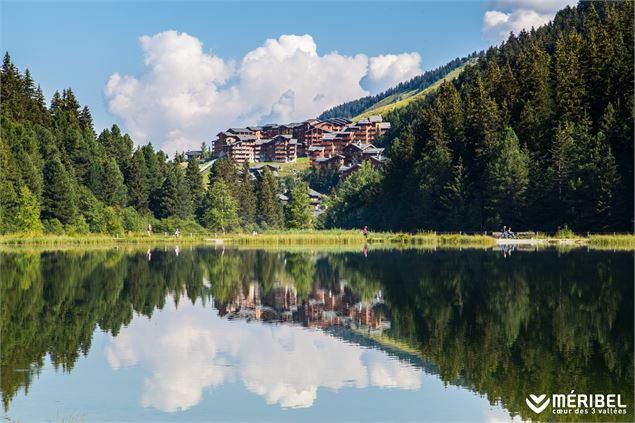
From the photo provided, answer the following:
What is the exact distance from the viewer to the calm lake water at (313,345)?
20.6 meters

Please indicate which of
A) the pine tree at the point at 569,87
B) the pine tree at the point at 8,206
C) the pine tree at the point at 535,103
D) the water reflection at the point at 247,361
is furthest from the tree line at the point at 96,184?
the water reflection at the point at 247,361

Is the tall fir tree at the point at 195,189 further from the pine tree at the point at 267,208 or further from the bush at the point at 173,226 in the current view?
the pine tree at the point at 267,208

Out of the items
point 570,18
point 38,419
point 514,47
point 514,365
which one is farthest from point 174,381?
point 570,18

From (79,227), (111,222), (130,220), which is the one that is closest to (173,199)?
(130,220)

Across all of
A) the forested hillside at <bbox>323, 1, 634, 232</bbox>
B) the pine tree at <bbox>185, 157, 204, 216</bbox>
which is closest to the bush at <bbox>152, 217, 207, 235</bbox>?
the pine tree at <bbox>185, 157, 204, 216</bbox>

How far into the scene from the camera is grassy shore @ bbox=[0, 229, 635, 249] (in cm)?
8981

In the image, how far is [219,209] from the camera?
150 meters

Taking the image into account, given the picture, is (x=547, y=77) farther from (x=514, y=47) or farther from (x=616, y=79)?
(x=514, y=47)

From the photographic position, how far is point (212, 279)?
54.3 m

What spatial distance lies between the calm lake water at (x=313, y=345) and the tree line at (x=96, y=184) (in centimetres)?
5810

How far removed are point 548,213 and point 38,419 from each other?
87.4 metres

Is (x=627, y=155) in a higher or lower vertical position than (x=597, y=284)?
higher

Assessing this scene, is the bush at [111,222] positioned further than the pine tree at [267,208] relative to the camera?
No

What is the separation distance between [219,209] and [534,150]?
5920 centimetres
